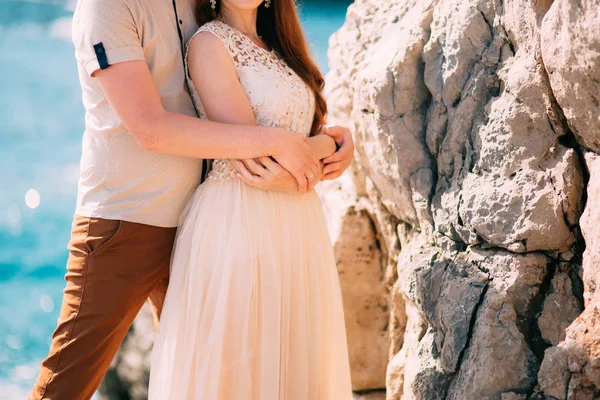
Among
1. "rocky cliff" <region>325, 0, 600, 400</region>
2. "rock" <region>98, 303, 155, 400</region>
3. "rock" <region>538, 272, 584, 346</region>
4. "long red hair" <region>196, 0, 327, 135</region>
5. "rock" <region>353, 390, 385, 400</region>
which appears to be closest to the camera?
"rocky cliff" <region>325, 0, 600, 400</region>

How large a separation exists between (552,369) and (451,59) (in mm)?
918

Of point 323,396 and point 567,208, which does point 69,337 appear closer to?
point 323,396

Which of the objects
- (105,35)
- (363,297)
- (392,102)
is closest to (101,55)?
(105,35)

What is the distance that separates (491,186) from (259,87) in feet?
2.38

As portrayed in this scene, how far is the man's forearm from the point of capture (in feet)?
5.73

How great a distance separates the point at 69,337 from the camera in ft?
6.10

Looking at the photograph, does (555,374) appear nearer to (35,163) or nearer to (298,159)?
(298,159)

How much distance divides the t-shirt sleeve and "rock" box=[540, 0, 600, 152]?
3.44 feet

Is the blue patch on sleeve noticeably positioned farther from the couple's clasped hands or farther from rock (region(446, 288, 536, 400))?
rock (region(446, 288, 536, 400))

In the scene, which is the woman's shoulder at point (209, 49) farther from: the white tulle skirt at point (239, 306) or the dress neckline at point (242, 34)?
the white tulle skirt at point (239, 306)

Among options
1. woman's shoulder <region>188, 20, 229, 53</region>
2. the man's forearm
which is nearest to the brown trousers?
the man's forearm

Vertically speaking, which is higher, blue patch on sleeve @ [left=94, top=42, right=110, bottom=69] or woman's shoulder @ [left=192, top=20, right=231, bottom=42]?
woman's shoulder @ [left=192, top=20, right=231, bottom=42]

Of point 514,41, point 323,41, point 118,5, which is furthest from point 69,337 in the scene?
point 323,41

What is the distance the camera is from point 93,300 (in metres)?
1.87
